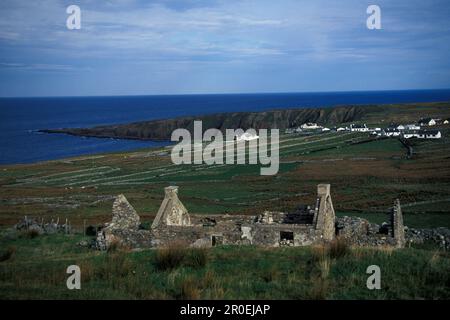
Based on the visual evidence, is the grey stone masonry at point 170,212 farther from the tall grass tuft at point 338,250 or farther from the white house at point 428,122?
the white house at point 428,122

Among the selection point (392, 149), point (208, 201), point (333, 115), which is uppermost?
point (333, 115)

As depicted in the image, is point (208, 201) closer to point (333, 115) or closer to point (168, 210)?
point (168, 210)

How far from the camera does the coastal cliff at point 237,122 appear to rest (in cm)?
Result: 18250

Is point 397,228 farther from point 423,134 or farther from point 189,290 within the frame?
point 423,134

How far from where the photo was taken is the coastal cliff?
18250cm

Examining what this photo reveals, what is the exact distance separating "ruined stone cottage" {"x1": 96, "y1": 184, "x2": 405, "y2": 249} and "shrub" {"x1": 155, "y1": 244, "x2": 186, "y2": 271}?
4357mm

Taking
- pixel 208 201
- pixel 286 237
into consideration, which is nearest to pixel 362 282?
pixel 286 237

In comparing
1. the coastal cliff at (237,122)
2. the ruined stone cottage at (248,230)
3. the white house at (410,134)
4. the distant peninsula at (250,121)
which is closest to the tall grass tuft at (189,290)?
the ruined stone cottage at (248,230)

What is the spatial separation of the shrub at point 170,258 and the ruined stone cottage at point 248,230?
436cm

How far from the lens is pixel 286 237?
20594 millimetres

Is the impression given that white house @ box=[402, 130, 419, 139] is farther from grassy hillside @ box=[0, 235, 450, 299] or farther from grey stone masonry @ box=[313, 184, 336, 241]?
grassy hillside @ box=[0, 235, 450, 299]

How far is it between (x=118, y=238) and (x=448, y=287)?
14029 mm

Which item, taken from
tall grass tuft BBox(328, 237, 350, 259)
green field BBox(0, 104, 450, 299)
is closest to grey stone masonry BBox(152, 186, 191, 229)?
green field BBox(0, 104, 450, 299)

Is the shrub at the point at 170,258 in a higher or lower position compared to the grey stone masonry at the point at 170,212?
lower
